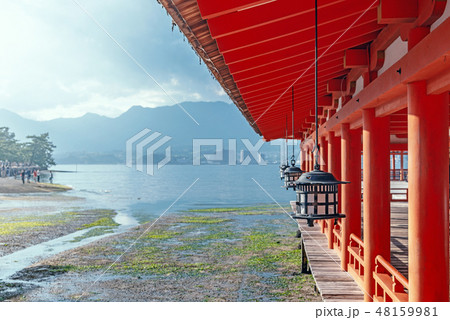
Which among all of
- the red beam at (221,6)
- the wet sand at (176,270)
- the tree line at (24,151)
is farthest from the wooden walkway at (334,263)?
the tree line at (24,151)

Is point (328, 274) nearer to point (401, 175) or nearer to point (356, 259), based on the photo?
point (356, 259)

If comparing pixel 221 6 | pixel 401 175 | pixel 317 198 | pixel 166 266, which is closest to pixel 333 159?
pixel 317 198

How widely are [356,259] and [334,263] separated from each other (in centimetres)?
133

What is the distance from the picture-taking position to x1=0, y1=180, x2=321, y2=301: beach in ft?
46.9

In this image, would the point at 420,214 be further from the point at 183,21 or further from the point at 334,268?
the point at 334,268

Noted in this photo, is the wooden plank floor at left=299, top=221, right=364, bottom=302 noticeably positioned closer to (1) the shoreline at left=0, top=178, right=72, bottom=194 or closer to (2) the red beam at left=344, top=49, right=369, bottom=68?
(2) the red beam at left=344, top=49, right=369, bottom=68

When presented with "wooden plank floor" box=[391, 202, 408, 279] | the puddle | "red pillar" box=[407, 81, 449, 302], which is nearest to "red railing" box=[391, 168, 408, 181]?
"wooden plank floor" box=[391, 202, 408, 279]

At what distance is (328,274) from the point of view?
289 inches

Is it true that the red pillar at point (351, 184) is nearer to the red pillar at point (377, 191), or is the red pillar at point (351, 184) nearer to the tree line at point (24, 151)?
the red pillar at point (377, 191)

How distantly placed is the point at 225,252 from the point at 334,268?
14.2 metres

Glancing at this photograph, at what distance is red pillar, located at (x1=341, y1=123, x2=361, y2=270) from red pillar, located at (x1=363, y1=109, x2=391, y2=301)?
1731mm
